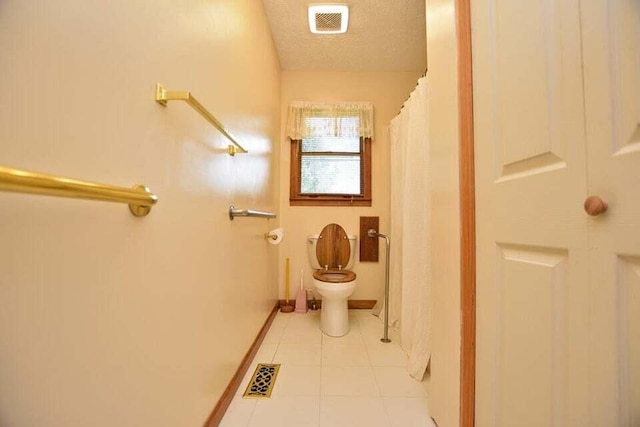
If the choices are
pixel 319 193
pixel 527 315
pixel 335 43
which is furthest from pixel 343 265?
pixel 335 43

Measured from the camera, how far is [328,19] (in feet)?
6.18

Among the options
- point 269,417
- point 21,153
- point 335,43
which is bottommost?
point 269,417

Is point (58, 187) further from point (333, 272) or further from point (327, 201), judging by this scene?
point (327, 201)

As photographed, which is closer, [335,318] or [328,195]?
[335,318]

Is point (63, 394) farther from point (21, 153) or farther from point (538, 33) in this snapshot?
point (538, 33)

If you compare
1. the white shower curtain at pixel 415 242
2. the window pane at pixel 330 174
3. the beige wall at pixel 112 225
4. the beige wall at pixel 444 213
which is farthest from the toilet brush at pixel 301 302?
the beige wall at pixel 444 213

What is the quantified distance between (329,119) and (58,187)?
2.37 meters

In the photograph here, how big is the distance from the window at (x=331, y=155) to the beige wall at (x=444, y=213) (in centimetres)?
133

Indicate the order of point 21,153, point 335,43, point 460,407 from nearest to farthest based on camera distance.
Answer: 1. point 21,153
2. point 460,407
3. point 335,43

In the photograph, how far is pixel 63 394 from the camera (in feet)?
1.35

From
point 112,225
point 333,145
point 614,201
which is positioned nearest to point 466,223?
point 614,201

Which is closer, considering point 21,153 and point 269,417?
point 21,153

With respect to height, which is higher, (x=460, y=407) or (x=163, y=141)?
(x=163, y=141)

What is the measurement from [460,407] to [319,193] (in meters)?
1.91
